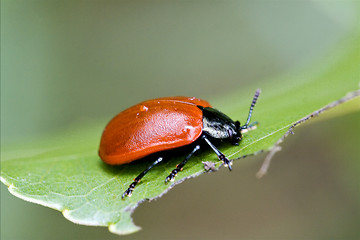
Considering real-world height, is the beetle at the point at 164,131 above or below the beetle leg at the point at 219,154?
above

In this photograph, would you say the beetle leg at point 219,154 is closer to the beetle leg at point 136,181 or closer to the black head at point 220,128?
the black head at point 220,128

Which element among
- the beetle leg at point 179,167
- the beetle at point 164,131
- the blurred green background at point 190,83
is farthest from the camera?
the blurred green background at point 190,83

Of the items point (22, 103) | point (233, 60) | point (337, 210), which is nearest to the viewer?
point (337, 210)

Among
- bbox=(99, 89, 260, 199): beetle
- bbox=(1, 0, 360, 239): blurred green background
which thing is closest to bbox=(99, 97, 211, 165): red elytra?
bbox=(99, 89, 260, 199): beetle

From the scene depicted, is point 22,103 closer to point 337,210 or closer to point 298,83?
point 298,83

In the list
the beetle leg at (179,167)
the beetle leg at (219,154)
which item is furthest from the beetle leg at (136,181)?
the beetle leg at (219,154)

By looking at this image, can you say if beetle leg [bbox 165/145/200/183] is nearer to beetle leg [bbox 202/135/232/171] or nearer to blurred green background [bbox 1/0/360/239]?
beetle leg [bbox 202/135/232/171]

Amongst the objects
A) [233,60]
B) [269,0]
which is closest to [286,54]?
[269,0]
